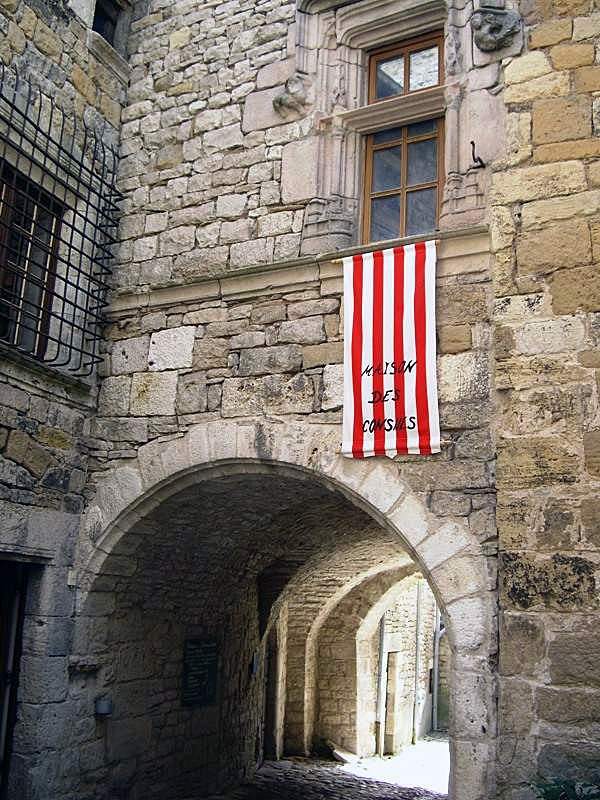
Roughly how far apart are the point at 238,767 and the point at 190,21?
19.2 ft

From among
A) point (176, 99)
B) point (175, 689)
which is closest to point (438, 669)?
point (175, 689)

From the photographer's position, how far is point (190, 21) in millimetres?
5809

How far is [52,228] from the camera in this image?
534 centimetres

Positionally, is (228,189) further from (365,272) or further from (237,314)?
(365,272)

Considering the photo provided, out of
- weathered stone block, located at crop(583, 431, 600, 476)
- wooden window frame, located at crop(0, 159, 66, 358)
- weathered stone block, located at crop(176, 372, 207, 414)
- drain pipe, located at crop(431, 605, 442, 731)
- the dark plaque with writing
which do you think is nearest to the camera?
weathered stone block, located at crop(583, 431, 600, 476)

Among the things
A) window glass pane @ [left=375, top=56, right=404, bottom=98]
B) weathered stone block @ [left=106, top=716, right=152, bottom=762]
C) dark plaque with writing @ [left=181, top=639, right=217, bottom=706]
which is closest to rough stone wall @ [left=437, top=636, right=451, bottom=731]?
dark plaque with writing @ [left=181, top=639, right=217, bottom=706]

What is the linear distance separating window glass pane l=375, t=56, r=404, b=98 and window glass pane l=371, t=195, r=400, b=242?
2.34 ft

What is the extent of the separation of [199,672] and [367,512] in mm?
2624

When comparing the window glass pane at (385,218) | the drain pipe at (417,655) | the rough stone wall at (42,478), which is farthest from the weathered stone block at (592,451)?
the drain pipe at (417,655)

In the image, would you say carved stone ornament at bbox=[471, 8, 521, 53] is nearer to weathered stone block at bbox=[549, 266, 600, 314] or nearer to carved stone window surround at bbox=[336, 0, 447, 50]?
carved stone window surround at bbox=[336, 0, 447, 50]

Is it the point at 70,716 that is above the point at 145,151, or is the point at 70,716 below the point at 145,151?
below

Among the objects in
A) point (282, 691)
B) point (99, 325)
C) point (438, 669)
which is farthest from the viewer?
point (438, 669)

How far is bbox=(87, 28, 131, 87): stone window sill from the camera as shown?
18.6 feet

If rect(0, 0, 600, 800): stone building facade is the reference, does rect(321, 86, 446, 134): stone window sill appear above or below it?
above
